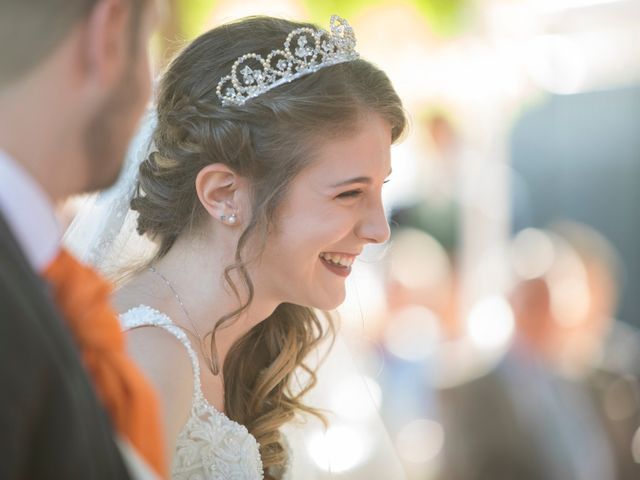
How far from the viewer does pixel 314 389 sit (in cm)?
273

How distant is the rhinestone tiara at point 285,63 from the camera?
84.1 inches

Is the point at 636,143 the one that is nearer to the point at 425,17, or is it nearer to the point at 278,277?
the point at 425,17

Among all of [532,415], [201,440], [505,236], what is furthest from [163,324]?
[505,236]

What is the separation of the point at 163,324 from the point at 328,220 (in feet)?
1.36

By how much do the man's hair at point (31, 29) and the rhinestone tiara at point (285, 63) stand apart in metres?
1.08

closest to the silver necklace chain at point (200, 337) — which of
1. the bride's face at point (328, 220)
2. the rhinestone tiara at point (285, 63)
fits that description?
the bride's face at point (328, 220)

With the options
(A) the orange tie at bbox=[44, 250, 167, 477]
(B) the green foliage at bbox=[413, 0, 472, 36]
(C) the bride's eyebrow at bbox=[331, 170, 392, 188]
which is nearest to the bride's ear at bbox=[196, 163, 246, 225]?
(C) the bride's eyebrow at bbox=[331, 170, 392, 188]

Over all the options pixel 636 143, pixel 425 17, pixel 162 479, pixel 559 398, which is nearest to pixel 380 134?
pixel 162 479

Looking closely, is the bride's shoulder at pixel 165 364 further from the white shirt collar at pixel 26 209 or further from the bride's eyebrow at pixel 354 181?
the white shirt collar at pixel 26 209

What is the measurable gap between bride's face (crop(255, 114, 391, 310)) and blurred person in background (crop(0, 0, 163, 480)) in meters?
0.97

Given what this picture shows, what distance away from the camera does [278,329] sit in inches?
98.9

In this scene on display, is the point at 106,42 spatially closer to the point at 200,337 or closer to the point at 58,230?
the point at 58,230

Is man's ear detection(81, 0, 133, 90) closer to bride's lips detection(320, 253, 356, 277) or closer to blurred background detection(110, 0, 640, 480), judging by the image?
bride's lips detection(320, 253, 356, 277)

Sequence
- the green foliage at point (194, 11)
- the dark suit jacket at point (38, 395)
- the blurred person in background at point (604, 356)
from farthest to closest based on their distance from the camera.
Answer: the green foliage at point (194, 11)
the blurred person in background at point (604, 356)
the dark suit jacket at point (38, 395)
